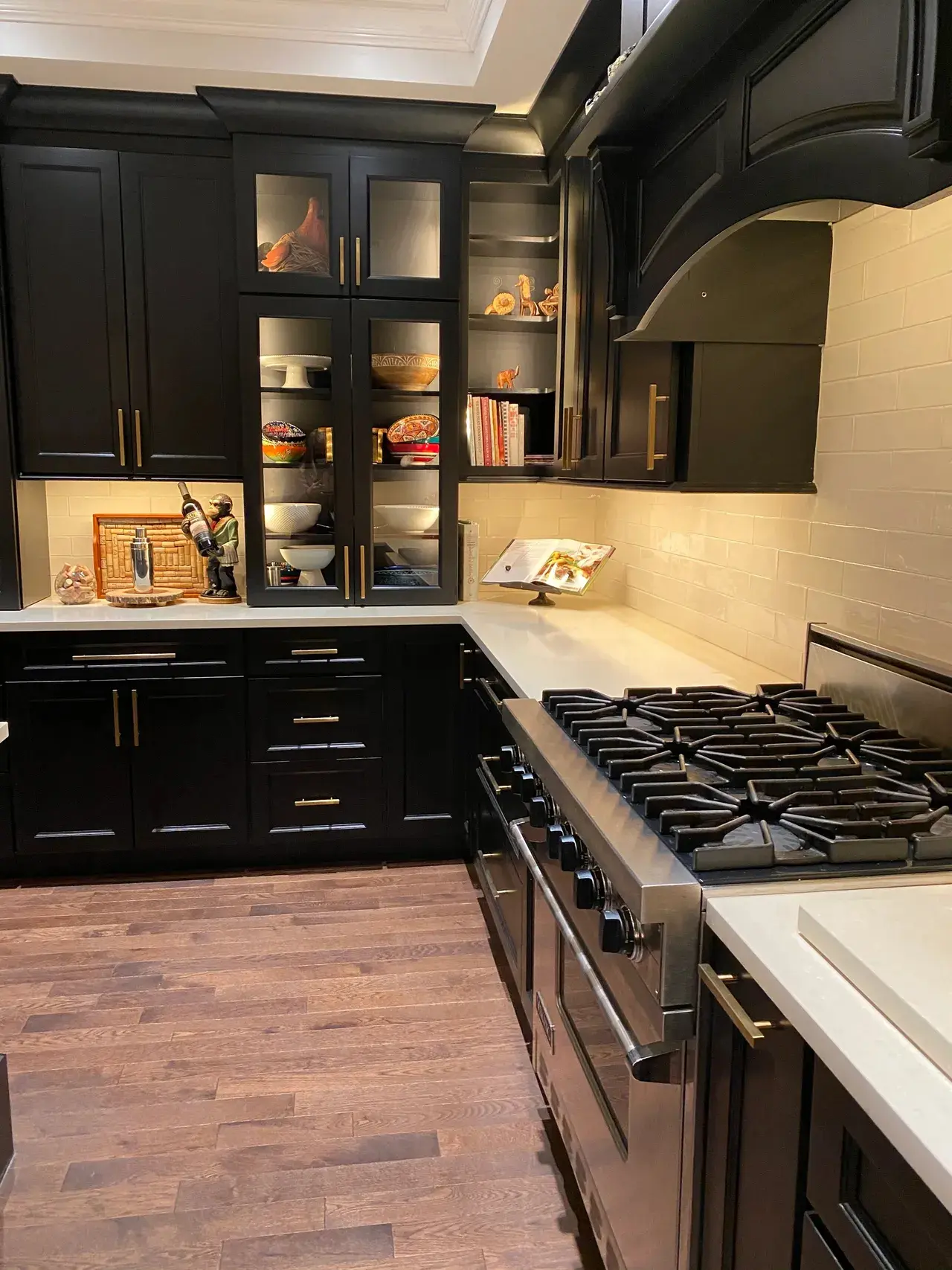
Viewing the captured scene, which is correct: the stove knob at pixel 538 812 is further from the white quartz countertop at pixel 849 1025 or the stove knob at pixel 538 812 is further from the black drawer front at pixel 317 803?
the black drawer front at pixel 317 803

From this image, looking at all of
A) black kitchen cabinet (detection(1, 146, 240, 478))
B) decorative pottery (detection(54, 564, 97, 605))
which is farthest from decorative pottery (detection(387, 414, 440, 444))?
decorative pottery (detection(54, 564, 97, 605))

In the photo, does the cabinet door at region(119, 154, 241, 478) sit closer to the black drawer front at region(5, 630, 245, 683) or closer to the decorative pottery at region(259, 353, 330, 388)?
the decorative pottery at region(259, 353, 330, 388)

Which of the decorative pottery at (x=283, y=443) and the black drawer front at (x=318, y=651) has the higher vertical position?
the decorative pottery at (x=283, y=443)

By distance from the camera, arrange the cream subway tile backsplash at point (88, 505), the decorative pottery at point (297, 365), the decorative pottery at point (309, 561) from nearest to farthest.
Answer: the decorative pottery at point (297, 365), the decorative pottery at point (309, 561), the cream subway tile backsplash at point (88, 505)

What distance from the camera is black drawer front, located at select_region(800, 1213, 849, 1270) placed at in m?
0.90

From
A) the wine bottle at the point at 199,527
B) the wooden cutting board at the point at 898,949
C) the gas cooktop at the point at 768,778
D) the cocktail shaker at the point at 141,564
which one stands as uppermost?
the wine bottle at the point at 199,527

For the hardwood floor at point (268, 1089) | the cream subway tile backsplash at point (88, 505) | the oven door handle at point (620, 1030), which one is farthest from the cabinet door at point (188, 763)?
the oven door handle at point (620, 1030)

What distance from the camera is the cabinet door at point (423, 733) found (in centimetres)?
330

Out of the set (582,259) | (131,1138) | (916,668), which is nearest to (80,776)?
(131,1138)

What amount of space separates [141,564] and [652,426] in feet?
6.98

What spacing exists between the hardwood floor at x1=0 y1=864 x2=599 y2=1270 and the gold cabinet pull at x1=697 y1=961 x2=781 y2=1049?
0.95 meters

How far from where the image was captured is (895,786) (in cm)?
140

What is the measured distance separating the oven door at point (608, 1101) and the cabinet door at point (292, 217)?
2326 mm

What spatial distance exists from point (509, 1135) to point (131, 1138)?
0.82 meters
